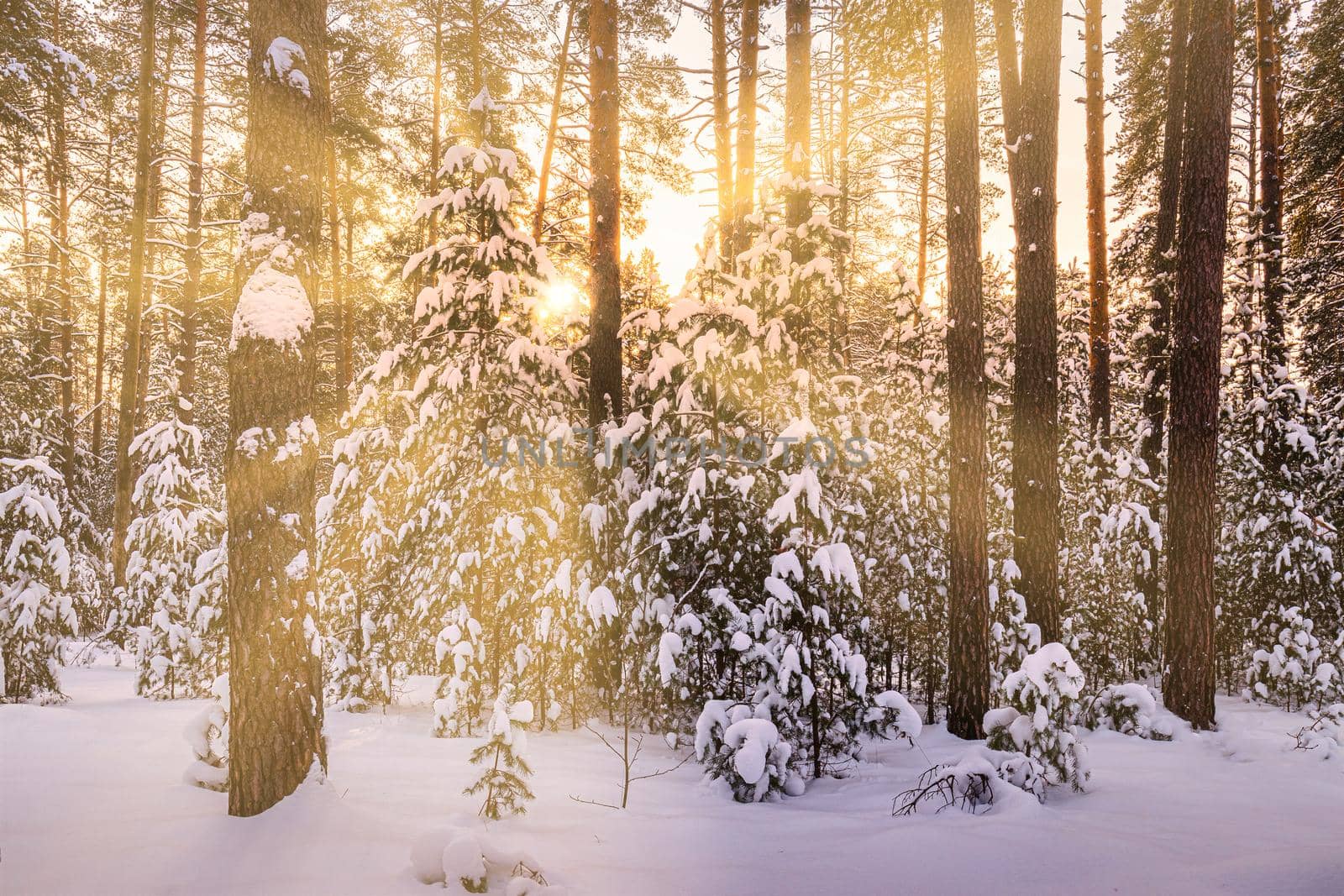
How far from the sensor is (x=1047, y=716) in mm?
4348

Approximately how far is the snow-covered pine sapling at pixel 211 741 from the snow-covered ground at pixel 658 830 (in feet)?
0.28

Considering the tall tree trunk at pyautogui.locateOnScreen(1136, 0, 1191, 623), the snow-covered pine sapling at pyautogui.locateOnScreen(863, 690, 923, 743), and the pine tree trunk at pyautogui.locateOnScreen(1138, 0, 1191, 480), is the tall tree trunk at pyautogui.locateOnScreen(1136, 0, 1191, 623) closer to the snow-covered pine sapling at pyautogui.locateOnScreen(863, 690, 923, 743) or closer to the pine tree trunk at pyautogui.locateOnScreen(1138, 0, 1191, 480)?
the pine tree trunk at pyautogui.locateOnScreen(1138, 0, 1191, 480)

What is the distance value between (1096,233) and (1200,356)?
5232mm

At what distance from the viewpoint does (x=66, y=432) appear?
1207 cm

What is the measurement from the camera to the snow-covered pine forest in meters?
3.61

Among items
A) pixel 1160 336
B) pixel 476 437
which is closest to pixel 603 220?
pixel 476 437

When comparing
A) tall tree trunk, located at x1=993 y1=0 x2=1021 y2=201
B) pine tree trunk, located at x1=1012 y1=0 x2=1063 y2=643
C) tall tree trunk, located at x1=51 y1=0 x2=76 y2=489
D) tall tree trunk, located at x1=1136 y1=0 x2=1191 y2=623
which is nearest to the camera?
pine tree trunk, located at x1=1012 y1=0 x2=1063 y2=643

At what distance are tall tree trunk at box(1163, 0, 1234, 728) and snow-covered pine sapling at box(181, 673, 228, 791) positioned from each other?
26.1 ft

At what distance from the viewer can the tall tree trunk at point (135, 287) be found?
11.2 meters

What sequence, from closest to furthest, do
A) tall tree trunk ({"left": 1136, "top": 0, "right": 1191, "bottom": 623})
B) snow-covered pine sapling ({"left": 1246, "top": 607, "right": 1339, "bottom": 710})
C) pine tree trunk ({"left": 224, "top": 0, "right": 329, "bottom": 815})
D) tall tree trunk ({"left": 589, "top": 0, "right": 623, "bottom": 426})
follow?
pine tree trunk ({"left": 224, "top": 0, "right": 329, "bottom": 815}), tall tree trunk ({"left": 589, "top": 0, "right": 623, "bottom": 426}), snow-covered pine sapling ({"left": 1246, "top": 607, "right": 1339, "bottom": 710}), tall tree trunk ({"left": 1136, "top": 0, "right": 1191, "bottom": 623})

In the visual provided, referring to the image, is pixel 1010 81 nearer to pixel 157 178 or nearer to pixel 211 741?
pixel 211 741

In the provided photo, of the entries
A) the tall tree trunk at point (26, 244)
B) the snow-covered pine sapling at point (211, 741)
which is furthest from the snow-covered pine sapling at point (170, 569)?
the tall tree trunk at point (26, 244)

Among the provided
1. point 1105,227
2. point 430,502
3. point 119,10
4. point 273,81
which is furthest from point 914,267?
point 119,10

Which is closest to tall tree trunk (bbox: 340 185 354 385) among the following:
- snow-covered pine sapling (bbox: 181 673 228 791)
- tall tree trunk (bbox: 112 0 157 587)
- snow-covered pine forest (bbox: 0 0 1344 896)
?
snow-covered pine forest (bbox: 0 0 1344 896)
